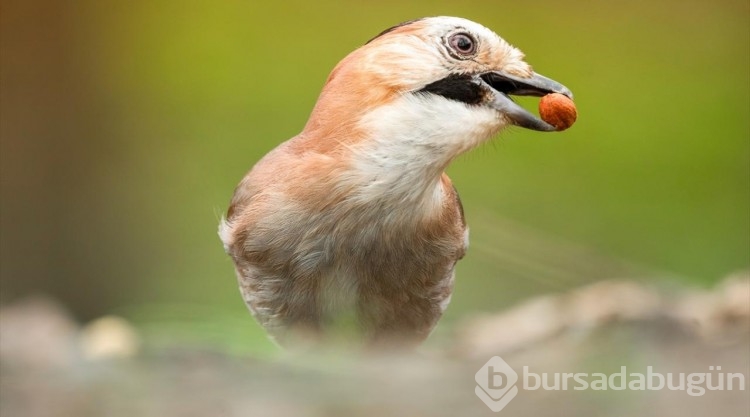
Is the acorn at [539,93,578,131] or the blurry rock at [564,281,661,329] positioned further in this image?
the blurry rock at [564,281,661,329]

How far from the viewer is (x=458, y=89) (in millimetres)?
1873

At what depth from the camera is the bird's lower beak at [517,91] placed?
73.3 inches

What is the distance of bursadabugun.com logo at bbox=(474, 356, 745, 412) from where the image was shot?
1026 millimetres

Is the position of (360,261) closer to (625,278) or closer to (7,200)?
(625,278)

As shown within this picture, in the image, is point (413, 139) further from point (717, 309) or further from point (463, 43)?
point (717, 309)

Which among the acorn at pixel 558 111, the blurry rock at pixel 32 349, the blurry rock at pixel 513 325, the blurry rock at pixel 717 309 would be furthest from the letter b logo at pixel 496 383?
the blurry rock at pixel 513 325

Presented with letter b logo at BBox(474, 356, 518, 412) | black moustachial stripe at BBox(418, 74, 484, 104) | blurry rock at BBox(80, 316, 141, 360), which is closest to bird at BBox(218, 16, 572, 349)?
black moustachial stripe at BBox(418, 74, 484, 104)

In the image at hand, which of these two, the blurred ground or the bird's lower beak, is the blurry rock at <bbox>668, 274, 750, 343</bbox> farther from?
the bird's lower beak

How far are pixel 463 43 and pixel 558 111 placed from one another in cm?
22

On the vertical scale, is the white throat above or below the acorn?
below

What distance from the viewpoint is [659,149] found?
13.0 feet

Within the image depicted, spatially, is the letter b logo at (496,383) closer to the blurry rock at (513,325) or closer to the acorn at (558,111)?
the acorn at (558,111)

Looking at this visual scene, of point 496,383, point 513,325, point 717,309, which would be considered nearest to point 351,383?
point 496,383

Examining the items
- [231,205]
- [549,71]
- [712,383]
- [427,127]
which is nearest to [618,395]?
[712,383]
